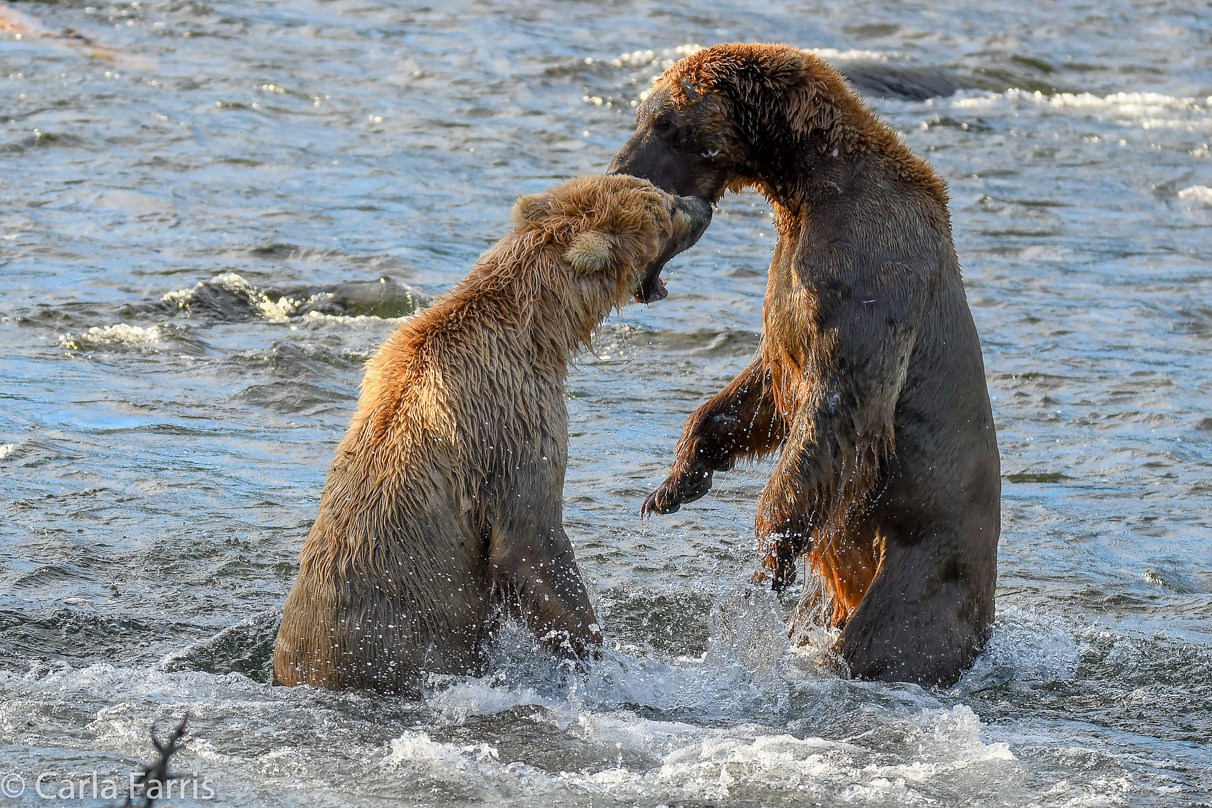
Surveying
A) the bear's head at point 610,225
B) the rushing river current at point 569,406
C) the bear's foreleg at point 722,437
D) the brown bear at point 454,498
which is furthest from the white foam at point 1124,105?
the brown bear at point 454,498

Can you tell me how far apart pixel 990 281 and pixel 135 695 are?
335 inches

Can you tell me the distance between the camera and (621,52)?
19156 millimetres

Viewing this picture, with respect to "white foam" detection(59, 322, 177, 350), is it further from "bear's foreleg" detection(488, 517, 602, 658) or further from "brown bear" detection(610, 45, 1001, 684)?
"bear's foreleg" detection(488, 517, 602, 658)

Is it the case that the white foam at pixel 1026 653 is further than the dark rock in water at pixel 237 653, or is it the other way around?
the white foam at pixel 1026 653

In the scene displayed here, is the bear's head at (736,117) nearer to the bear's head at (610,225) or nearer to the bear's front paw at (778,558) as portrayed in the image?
the bear's head at (610,225)

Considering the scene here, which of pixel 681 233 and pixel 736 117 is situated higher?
pixel 736 117

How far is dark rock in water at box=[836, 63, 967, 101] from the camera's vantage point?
58.9ft

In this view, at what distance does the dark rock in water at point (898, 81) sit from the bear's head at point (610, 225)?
1280 cm

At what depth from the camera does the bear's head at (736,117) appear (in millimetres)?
5520

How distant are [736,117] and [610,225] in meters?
0.62

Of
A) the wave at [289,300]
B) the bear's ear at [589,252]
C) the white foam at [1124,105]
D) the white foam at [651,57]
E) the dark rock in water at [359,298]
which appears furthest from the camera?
the white foam at [651,57]

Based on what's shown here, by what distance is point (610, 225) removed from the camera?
5422 mm

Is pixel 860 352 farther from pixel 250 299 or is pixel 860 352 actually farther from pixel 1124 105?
pixel 1124 105

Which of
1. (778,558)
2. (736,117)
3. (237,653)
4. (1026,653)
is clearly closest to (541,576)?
(778,558)
